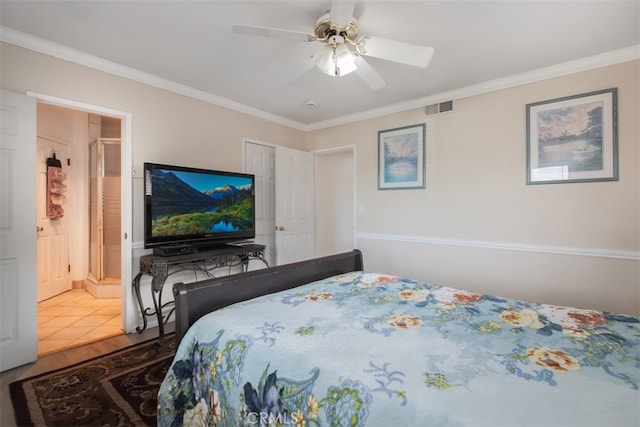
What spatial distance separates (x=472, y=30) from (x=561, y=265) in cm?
218

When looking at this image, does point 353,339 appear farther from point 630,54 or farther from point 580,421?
point 630,54

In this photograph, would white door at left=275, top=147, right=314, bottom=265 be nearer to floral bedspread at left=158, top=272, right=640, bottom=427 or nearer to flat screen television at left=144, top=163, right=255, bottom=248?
flat screen television at left=144, top=163, right=255, bottom=248

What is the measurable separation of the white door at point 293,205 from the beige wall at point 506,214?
0.89m

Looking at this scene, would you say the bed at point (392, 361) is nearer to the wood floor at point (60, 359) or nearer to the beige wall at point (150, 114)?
the wood floor at point (60, 359)

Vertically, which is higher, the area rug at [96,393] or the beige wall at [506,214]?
the beige wall at [506,214]

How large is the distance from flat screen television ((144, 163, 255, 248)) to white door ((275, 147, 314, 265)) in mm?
529

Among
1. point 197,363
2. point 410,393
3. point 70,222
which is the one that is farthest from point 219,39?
point 70,222

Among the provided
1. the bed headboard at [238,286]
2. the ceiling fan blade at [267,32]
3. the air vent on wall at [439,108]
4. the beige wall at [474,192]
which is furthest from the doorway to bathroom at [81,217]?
the air vent on wall at [439,108]

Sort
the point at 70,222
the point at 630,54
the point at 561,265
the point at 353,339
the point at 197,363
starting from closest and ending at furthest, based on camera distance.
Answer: the point at 353,339, the point at 197,363, the point at 630,54, the point at 561,265, the point at 70,222

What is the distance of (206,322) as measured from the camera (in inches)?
53.7

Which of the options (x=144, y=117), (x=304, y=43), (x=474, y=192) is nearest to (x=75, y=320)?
(x=144, y=117)

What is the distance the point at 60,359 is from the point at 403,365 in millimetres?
2748

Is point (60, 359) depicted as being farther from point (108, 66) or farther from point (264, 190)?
point (264, 190)

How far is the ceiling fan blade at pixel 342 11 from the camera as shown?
60.7 inches
